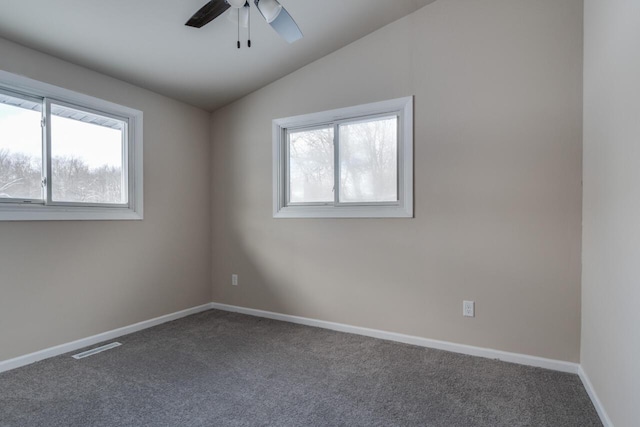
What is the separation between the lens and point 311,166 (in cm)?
353

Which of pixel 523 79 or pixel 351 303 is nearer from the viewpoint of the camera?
pixel 523 79

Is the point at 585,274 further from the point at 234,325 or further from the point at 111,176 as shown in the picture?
the point at 111,176

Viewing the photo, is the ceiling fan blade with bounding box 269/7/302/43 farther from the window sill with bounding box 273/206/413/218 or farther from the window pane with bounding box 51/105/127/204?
the window pane with bounding box 51/105/127/204

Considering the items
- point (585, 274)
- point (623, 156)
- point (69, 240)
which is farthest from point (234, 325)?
point (623, 156)

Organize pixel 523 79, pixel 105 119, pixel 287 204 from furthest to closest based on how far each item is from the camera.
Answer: pixel 287 204 → pixel 105 119 → pixel 523 79

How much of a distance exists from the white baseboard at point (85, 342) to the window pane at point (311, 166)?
1.71 m

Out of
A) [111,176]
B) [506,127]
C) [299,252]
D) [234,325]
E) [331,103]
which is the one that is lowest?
[234,325]

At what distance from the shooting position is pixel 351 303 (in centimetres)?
318

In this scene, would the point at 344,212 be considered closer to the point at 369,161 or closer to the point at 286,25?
the point at 369,161

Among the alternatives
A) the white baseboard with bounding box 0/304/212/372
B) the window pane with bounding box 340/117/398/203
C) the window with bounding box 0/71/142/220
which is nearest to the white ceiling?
the window with bounding box 0/71/142/220

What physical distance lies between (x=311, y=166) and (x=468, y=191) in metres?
1.53

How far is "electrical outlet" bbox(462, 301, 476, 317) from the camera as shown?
2.64m

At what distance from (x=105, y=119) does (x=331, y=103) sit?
203cm

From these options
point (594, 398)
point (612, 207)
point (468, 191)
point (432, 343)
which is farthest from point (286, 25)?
A: point (594, 398)
